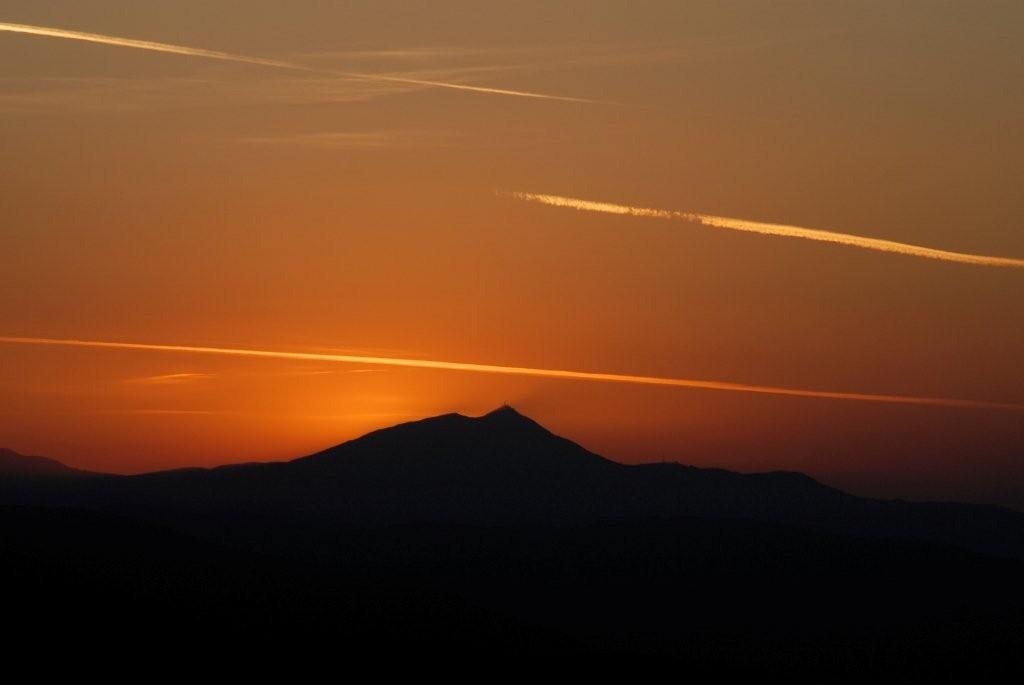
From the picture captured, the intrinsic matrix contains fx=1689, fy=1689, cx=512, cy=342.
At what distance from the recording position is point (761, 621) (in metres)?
170

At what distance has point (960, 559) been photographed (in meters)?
198

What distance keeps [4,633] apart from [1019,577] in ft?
471

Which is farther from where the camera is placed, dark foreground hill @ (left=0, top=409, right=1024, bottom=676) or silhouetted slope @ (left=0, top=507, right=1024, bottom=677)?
dark foreground hill @ (left=0, top=409, right=1024, bottom=676)

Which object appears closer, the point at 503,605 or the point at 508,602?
the point at 503,605

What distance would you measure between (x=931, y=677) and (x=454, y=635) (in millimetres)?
50361

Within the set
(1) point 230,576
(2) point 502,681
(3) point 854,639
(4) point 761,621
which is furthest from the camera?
(4) point 761,621

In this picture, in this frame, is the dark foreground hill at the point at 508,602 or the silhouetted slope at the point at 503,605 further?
the dark foreground hill at the point at 508,602

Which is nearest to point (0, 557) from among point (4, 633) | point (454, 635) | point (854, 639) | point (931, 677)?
point (4, 633)

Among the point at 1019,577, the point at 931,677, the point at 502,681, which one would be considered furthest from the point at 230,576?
the point at 1019,577

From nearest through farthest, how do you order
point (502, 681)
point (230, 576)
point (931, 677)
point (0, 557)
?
point (502, 681) < point (0, 557) < point (230, 576) < point (931, 677)

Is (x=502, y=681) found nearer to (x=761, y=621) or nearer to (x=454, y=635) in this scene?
(x=454, y=635)

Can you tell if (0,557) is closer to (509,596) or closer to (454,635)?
(454,635)

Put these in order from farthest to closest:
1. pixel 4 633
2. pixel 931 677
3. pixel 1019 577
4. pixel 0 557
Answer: pixel 1019 577, pixel 931 677, pixel 0 557, pixel 4 633

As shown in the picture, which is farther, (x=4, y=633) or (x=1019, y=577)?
(x=1019, y=577)
